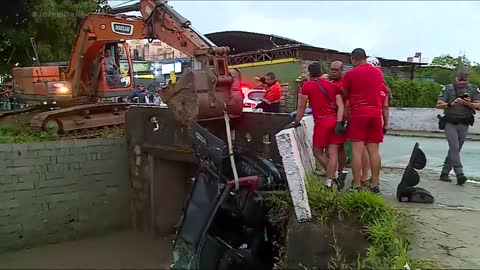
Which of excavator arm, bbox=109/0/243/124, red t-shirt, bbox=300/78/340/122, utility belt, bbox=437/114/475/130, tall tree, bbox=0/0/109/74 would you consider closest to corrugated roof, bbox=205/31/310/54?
tall tree, bbox=0/0/109/74

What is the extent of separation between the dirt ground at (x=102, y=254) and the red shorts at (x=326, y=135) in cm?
258

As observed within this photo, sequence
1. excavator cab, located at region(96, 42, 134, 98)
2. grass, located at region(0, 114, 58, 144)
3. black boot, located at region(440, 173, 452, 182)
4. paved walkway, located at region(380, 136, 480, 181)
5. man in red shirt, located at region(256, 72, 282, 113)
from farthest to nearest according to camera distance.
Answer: excavator cab, located at region(96, 42, 134, 98) < paved walkway, located at region(380, 136, 480, 181) < man in red shirt, located at region(256, 72, 282, 113) < grass, located at region(0, 114, 58, 144) < black boot, located at region(440, 173, 452, 182)

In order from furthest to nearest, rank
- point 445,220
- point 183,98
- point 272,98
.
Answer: point 272,98 → point 183,98 → point 445,220

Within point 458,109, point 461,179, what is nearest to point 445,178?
point 461,179

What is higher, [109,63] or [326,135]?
[109,63]

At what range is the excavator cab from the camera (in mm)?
10516

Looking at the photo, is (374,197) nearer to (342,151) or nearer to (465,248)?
(465,248)

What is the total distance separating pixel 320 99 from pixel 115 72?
6.17 m

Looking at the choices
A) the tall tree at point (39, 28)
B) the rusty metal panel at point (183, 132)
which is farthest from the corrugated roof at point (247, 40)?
the rusty metal panel at point (183, 132)

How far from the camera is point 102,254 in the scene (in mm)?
7949

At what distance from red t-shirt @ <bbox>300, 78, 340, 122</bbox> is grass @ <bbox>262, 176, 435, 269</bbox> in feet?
3.44

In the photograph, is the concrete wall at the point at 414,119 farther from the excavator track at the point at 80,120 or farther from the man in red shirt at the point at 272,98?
the excavator track at the point at 80,120

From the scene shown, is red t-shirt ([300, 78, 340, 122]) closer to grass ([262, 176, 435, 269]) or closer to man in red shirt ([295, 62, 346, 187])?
man in red shirt ([295, 62, 346, 187])

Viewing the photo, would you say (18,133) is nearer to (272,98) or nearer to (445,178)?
(272,98)
